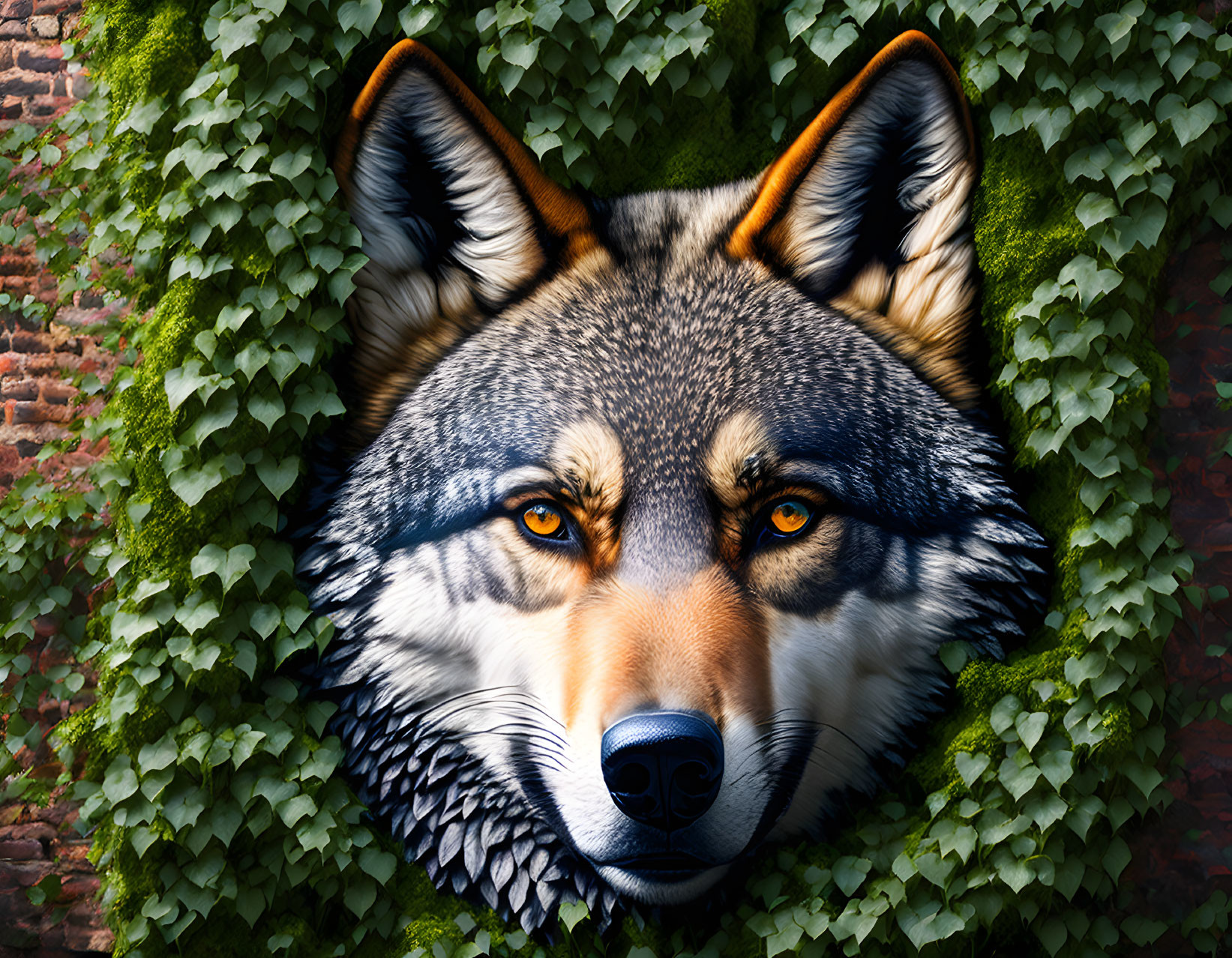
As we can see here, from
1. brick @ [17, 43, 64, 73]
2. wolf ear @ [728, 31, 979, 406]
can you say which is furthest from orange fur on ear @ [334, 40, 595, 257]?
brick @ [17, 43, 64, 73]

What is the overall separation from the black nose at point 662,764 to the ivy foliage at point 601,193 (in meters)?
0.48

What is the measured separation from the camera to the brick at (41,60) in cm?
310

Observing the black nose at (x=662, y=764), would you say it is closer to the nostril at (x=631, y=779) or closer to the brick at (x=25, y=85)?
the nostril at (x=631, y=779)

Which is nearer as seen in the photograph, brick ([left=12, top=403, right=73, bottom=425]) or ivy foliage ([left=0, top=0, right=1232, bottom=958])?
ivy foliage ([left=0, top=0, right=1232, bottom=958])

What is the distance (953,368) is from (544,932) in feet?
7.08

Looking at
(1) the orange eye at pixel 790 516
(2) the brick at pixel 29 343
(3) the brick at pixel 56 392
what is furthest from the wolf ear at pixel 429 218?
(2) the brick at pixel 29 343

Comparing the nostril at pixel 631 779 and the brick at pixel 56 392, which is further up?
the brick at pixel 56 392

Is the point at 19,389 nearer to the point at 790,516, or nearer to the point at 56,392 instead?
the point at 56,392

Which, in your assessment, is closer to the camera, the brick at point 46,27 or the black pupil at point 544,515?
the black pupil at point 544,515

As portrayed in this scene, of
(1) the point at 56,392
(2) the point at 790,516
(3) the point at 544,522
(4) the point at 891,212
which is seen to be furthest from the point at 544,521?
(1) the point at 56,392

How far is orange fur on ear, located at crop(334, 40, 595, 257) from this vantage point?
2.61 m

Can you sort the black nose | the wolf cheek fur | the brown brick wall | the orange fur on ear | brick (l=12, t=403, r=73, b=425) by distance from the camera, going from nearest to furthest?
the black nose → the wolf cheek fur → the orange fur on ear → the brown brick wall → brick (l=12, t=403, r=73, b=425)

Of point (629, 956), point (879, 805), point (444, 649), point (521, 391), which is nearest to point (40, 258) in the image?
point (521, 391)

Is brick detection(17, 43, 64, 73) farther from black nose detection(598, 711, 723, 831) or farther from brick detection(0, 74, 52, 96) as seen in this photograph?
black nose detection(598, 711, 723, 831)
